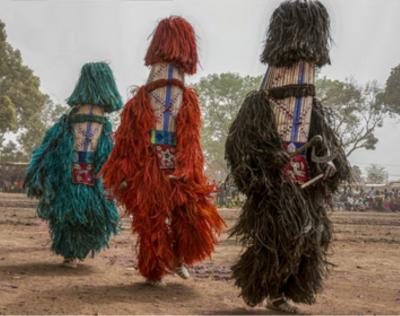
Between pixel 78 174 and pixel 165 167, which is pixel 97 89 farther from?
pixel 165 167

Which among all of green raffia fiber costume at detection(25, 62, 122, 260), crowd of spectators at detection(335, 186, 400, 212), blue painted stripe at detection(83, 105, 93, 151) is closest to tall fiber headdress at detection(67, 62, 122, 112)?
green raffia fiber costume at detection(25, 62, 122, 260)

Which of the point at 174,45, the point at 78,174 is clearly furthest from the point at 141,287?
the point at 174,45

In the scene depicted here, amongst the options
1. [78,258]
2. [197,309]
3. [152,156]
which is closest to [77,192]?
[78,258]

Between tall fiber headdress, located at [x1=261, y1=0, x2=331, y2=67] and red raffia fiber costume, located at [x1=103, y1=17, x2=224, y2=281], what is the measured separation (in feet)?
4.60

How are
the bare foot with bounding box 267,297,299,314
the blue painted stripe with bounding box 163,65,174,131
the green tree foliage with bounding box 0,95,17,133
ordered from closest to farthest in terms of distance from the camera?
the bare foot with bounding box 267,297,299,314
the blue painted stripe with bounding box 163,65,174,131
the green tree foliage with bounding box 0,95,17,133

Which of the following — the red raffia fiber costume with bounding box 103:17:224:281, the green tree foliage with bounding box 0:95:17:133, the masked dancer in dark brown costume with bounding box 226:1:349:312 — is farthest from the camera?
the green tree foliage with bounding box 0:95:17:133

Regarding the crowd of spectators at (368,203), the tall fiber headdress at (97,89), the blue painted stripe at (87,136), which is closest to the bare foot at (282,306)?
the blue painted stripe at (87,136)

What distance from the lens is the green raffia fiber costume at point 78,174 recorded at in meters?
7.03

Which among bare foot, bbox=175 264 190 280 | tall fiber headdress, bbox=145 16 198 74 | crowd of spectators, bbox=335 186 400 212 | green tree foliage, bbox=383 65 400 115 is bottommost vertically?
bare foot, bbox=175 264 190 280

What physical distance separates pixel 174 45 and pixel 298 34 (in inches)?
65.1

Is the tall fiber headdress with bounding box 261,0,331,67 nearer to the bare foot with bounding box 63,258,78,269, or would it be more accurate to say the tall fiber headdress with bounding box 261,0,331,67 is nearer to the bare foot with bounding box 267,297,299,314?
the bare foot with bounding box 267,297,299,314

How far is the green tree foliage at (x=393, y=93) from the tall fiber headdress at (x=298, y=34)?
38.3 meters

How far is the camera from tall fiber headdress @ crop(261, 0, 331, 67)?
4996mm

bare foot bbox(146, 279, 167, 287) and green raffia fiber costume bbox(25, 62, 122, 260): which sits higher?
green raffia fiber costume bbox(25, 62, 122, 260)
